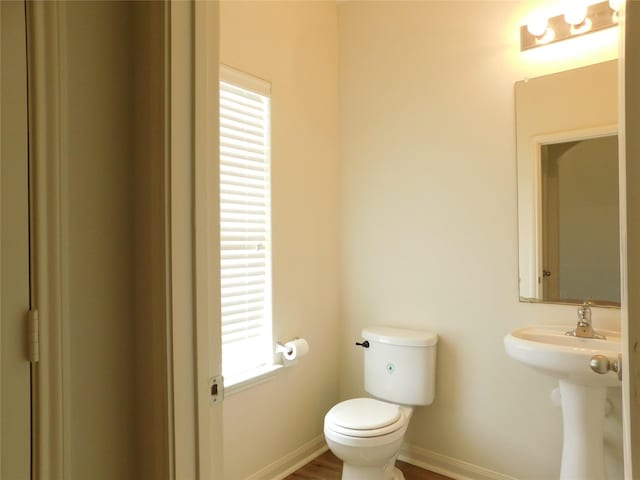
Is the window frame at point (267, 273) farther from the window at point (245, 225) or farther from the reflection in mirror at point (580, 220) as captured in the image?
the reflection in mirror at point (580, 220)

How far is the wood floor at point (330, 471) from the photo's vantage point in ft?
7.68

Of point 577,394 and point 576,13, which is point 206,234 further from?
point 576,13

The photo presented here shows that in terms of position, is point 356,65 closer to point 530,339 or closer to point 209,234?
point 530,339

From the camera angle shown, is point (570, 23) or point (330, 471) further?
point (330, 471)

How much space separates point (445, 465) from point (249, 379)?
119 centimetres

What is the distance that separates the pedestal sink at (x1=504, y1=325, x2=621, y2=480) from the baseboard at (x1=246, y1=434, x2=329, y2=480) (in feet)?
4.34

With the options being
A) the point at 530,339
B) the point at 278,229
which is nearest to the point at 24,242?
the point at 278,229

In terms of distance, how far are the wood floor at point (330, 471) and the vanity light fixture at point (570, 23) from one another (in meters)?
2.25

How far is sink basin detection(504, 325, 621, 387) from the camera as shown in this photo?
161cm

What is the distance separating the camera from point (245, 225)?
7.16ft

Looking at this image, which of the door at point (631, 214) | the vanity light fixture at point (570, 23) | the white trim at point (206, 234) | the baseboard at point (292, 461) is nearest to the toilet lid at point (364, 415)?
the baseboard at point (292, 461)

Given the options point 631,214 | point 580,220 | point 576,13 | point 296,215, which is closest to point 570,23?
point 576,13

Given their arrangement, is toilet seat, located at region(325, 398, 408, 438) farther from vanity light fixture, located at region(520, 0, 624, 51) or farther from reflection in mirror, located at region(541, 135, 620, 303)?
vanity light fixture, located at region(520, 0, 624, 51)

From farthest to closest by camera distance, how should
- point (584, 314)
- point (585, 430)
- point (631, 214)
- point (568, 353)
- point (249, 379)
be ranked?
point (249, 379)
point (584, 314)
point (585, 430)
point (568, 353)
point (631, 214)
